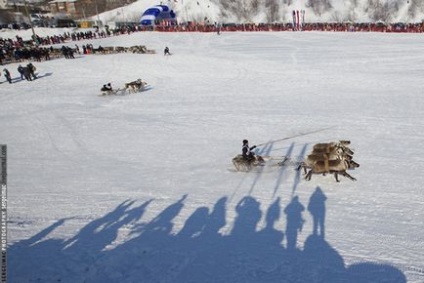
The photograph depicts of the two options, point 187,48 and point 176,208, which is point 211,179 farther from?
point 187,48

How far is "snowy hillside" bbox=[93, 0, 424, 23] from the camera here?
73500 mm

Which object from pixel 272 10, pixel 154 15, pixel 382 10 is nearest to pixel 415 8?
pixel 382 10

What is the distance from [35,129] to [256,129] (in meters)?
8.62

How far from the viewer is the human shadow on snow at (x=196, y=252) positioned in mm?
6559

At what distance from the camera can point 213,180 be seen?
1065 centimetres

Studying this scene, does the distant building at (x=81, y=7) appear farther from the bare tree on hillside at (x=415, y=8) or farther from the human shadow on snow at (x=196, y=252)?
the human shadow on snow at (x=196, y=252)

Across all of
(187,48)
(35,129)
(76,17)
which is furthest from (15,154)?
(76,17)

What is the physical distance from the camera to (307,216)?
27.4ft

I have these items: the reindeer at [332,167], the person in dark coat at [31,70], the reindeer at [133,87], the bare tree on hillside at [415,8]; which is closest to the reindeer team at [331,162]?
the reindeer at [332,167]

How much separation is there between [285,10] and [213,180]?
244 feet

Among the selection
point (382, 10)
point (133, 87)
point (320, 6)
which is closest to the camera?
point (133, 87)

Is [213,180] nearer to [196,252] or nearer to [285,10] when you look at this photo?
A: [196,252]

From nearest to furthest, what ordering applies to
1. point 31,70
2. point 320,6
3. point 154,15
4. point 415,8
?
1. point 31,70
2. point 154,15
3. point 415,8
4. point 320,6

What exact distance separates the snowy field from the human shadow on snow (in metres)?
0.03
